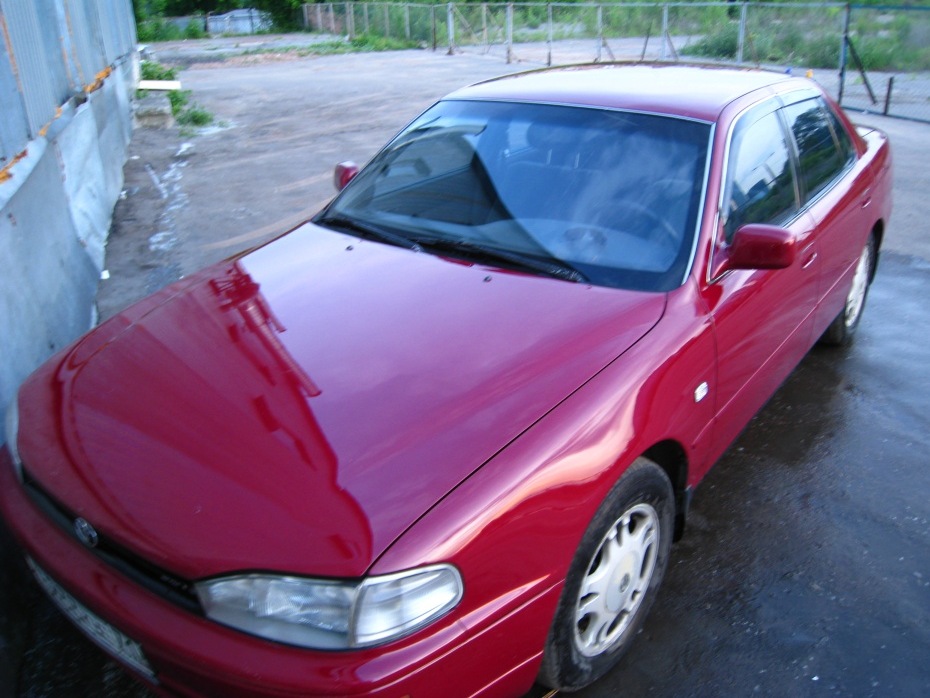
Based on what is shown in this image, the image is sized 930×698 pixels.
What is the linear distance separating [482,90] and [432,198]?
2.39 feet

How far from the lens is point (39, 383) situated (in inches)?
107

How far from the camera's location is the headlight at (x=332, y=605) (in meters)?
1.83

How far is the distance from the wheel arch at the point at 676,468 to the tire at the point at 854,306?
221 centimetres

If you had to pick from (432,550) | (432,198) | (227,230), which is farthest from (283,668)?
(227,230)

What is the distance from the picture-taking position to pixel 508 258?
9.77 ft

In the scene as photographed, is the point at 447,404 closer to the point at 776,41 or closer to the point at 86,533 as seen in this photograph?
the point at 86,533

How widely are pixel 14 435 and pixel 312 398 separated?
3.25 feet

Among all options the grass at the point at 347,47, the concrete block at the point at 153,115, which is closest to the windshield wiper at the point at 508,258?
the concrete block at the point at 153,115

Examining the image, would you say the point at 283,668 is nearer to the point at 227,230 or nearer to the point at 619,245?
the point at 619,245

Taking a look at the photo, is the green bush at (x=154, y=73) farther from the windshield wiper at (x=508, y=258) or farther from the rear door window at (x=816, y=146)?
the windshield wiper at (x=508, y=258)

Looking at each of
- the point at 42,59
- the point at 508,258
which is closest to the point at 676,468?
the point at 508,258

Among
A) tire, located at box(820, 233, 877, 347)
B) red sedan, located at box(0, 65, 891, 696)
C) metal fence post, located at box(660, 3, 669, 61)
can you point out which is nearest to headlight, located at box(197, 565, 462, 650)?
red sedan, located at box(0, 65, 891, 696)

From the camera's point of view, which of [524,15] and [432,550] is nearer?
[432,550]

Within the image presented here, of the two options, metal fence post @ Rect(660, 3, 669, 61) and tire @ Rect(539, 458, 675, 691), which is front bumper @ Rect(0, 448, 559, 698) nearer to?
tire @ Rect(539, 458, 675, 691)
